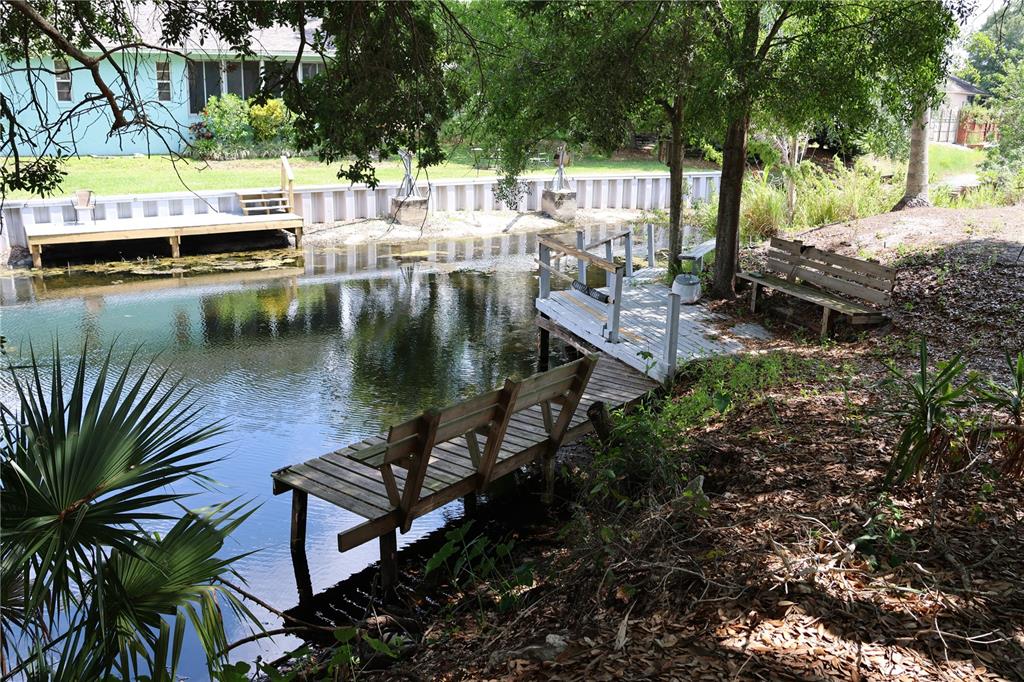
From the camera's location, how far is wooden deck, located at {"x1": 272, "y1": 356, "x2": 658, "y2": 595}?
21.9 feet

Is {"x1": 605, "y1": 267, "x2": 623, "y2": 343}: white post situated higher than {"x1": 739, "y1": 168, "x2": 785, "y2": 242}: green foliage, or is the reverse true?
{"x1": 739, "y1": 168, "x2": 785, "y2": 242}: green foliage

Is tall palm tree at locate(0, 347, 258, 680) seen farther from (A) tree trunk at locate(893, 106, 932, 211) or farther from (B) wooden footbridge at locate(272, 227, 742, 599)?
(A) tree trunk at locate(893, 106, 932, 211)

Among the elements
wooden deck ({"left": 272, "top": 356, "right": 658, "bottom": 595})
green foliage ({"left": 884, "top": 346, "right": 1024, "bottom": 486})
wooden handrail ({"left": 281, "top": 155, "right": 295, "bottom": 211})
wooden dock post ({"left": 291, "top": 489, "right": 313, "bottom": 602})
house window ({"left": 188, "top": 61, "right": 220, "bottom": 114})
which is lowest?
wooden dock post ({"left": 291, "top": 489, "right": 313, "bottom": 602})

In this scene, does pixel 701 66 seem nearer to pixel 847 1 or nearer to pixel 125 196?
pixel 847 1

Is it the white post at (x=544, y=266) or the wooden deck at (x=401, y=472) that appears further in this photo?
the white post at (x=544, y=266)

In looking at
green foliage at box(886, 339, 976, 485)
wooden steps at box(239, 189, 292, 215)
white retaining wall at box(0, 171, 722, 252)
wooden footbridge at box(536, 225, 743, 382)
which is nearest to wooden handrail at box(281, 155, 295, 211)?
wooden steps at box(239, 189, 292, 215)

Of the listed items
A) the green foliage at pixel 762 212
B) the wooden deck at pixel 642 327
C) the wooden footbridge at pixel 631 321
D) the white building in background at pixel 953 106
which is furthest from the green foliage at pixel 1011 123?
the white building in background at pixel 953 106

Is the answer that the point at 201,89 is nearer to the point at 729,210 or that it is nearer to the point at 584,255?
the point at 729,210

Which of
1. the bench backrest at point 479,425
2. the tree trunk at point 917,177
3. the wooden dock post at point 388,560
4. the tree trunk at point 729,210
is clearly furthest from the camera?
the tree trunk at point 917,177

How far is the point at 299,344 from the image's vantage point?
13.2m

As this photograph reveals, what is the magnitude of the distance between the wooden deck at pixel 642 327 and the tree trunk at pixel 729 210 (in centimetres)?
57

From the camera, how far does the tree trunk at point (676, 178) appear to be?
13.1 metres

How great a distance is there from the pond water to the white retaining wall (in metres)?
1.83

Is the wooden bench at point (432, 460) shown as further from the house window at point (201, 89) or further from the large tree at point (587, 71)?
the house window at point (201, 89)
